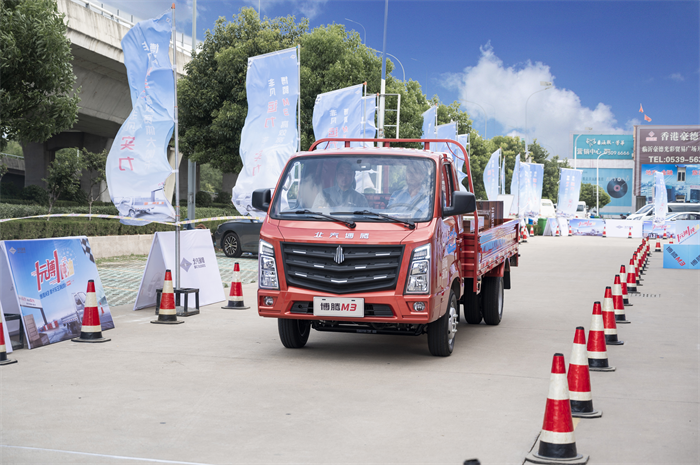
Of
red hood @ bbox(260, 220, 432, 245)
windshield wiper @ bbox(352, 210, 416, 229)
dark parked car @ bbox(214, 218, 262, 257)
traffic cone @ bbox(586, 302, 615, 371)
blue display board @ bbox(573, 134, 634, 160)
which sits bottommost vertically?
traffic cone @ bbox(586, 302, 615, 371)

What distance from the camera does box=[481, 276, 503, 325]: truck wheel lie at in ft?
36.0

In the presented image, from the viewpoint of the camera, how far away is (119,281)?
15875mm

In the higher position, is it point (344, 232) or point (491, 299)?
point (344, 232)

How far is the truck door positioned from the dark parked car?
13085 mm

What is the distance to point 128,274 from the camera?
17.3m

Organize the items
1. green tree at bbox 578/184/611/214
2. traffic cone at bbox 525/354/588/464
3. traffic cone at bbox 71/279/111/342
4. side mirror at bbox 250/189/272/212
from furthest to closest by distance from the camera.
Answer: green tree at bbox 578/184/611/214
traffic cone at bbox 71/279/111/342
side mirror at bbox 250/189/272/212
traffic cone at bbox 525/354/588/464

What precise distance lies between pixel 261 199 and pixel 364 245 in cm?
161

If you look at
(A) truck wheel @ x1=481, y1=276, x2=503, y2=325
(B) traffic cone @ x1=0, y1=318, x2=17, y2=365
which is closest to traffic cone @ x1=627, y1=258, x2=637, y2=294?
(A) truck wheel @ x1=481, y1=276, x2=503, y2=325

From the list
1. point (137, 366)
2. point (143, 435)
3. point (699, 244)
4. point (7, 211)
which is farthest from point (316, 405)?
point (699, 244)

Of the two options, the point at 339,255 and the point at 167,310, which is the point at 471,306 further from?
the point at 167,310

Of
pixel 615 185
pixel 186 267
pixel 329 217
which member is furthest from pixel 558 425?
pixel 615 185

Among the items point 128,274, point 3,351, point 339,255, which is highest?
point 339,255

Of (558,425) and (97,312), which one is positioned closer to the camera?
(558,425)

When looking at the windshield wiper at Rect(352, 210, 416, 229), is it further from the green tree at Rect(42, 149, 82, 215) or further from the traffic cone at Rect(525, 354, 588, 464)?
the green tree at Rect(42, 149, 82, 215)
